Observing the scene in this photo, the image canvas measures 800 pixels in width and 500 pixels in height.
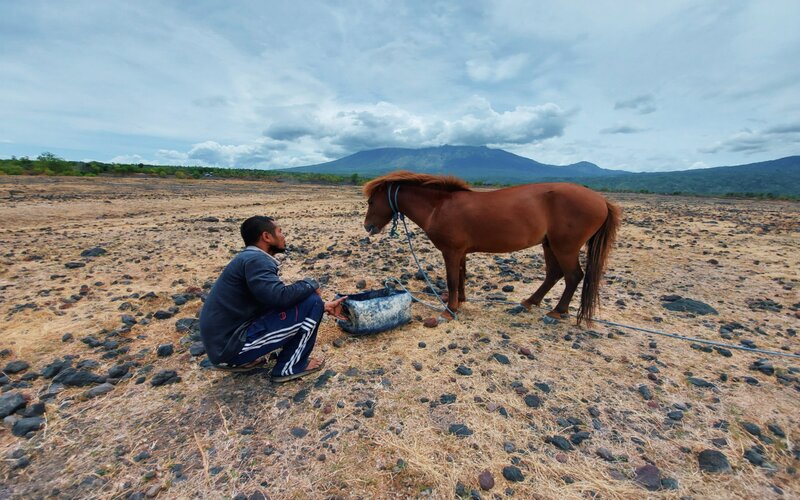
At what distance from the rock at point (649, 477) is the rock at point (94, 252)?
10351mm

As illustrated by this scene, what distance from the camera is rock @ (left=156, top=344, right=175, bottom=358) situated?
4098 millimetres

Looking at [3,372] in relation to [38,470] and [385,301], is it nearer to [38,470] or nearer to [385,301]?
[38,470]

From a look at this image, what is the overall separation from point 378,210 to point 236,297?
9.22 feet

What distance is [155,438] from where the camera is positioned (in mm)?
2879

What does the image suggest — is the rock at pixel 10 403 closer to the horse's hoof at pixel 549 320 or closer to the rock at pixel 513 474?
the rock at pixel 513 474

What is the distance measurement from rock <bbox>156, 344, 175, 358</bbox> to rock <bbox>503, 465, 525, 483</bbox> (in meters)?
3.94

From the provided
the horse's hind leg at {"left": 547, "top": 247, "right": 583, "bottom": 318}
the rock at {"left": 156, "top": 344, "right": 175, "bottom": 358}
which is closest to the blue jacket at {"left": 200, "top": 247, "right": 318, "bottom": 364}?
the rock at {"left": 156, "top": 344, "right": 175, "bottom": 358}

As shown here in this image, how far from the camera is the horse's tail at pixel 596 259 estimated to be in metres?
4.96

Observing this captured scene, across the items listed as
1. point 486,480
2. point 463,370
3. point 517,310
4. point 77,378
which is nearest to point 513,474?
point 486,480

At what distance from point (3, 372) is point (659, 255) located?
12539 mm

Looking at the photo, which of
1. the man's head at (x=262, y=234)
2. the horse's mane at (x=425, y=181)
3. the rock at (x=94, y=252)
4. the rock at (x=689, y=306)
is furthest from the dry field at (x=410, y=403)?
the horse's mane at (x=425, y=181)

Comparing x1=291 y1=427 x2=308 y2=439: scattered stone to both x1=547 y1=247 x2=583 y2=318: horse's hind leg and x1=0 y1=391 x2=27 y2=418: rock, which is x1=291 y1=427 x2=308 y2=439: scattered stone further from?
x1=547 y1=247 x2=583 y2=318: horse's hind leg

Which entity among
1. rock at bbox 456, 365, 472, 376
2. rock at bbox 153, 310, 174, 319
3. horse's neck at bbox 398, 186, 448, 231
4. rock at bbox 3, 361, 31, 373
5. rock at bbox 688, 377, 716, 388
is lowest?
rock at bbox 688, 377, 716, 388

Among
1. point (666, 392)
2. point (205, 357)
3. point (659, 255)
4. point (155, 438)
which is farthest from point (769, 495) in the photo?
point (659, 255)
